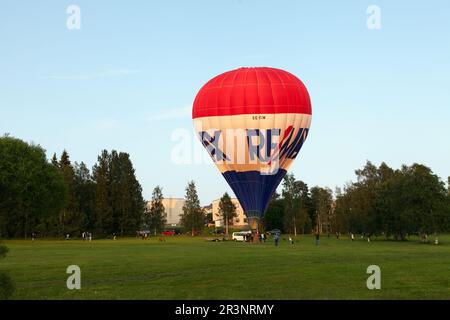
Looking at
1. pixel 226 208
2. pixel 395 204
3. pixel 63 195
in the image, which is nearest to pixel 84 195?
pixel 63 195

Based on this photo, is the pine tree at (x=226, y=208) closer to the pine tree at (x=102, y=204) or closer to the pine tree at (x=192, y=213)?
the pine tree at (x=192, y=213)

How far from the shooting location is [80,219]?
121 metres

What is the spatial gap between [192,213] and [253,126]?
76210 mm

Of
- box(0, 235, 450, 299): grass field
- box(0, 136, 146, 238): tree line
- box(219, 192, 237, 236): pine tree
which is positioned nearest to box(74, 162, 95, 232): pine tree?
box(0, 136, 146, 238): tree line

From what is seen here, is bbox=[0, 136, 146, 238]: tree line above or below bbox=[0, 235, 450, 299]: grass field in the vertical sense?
above

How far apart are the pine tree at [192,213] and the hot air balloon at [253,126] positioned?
228ft

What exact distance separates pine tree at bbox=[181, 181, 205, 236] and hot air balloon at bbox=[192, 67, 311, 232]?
228 feet

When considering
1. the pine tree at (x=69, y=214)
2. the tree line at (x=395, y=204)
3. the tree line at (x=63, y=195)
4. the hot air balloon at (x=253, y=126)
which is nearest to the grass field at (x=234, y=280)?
the hot air balloon at (x=253, y=126)

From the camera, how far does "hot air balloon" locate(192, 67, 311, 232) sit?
6562cm

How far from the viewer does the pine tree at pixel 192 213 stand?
13879 cm

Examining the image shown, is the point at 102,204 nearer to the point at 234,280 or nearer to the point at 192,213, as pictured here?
the point at 192,213

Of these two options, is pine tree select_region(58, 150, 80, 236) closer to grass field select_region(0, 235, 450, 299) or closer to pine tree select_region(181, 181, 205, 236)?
pine tree select_region(181, 181, 205, 236)

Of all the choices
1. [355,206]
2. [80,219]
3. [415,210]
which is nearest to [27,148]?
[80,219]

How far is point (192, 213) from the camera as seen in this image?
13975 centimetres
